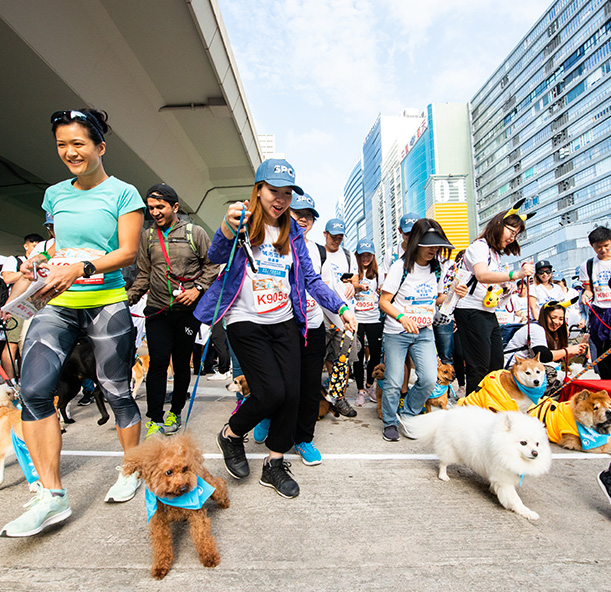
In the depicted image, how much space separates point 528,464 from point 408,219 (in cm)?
370

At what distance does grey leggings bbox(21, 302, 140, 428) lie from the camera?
2.03m

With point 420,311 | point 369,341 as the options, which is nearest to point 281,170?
point 420,311

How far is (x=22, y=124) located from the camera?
727 centimetres

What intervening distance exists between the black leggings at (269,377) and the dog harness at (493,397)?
1.99 metres

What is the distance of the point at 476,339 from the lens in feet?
13.1

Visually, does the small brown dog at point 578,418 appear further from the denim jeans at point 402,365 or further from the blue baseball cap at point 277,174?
the blue baseball cap at point 277,174

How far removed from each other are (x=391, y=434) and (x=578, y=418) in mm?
1639

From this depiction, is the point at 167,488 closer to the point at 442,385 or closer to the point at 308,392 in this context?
the point at 308,392

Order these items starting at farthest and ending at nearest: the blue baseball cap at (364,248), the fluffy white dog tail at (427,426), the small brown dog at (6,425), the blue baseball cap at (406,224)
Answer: the blue baseball cap at (364,248)
the blue baseball cap at (406,224)
the fluffy white dog tail at (427,426)
the small brown dog at (6,425)

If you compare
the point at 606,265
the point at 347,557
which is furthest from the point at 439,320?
the point at 347,557

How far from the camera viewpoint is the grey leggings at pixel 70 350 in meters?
2.03

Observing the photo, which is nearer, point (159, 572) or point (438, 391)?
point (159, 572)

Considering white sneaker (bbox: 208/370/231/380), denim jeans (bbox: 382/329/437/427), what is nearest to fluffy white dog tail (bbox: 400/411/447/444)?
denim jeans (bbox: 382/329/437/427)

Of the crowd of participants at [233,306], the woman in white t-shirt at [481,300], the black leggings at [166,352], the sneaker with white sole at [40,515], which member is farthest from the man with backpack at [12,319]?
the woman in white t-shirt at [481,300]
